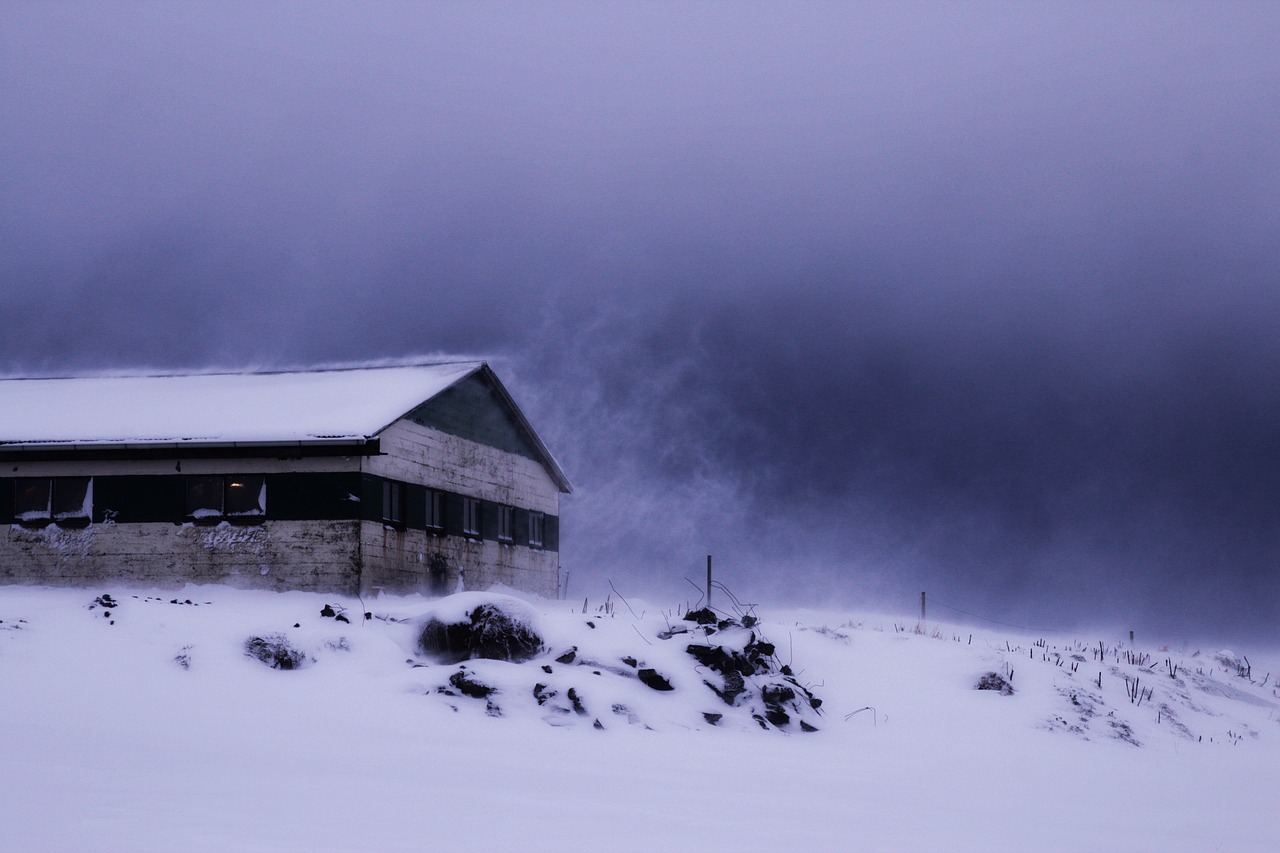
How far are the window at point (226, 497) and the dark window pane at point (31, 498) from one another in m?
3.37

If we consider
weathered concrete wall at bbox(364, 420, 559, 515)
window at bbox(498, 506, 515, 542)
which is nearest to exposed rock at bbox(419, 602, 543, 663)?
weathered concrete wall at bbox(364, 420, 559, 515)

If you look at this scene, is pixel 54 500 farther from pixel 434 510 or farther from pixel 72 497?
pixel 434 510

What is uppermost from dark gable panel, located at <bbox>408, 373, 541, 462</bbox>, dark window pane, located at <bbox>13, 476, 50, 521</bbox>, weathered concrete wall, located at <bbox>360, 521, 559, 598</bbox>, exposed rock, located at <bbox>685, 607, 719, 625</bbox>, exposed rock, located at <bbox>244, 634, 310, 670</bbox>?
dark gable panel, located at <bbox>408, 373, 541, 462</bbox>

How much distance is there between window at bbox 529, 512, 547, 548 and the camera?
31.5 m

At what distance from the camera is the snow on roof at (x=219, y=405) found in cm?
2481

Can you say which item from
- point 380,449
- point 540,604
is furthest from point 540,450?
point 380,449

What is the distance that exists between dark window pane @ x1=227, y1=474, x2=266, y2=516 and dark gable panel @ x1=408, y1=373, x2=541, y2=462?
3.63 meters

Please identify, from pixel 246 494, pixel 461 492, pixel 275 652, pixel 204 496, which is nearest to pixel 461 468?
pixel 461 492

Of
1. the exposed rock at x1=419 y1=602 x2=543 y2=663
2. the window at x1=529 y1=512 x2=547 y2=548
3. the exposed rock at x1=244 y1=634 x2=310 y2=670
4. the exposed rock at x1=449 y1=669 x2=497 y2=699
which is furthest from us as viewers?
the window at x1=529 y1=512 x2=547 y2=548

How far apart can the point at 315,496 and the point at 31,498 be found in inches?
261

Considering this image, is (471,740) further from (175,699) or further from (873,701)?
(873,701)

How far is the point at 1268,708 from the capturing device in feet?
72.6

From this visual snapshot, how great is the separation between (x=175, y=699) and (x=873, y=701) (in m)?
10.0

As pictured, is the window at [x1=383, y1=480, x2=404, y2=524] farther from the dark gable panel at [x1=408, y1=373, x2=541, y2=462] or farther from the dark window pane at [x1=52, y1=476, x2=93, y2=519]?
the dark window pane at [x1=52, y1=476, x2=93, y2=519]
